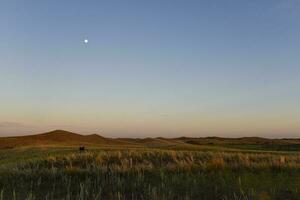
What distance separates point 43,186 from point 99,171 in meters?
1.65

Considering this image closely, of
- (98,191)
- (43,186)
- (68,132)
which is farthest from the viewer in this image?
(68,132)

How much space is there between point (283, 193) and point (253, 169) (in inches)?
96.6

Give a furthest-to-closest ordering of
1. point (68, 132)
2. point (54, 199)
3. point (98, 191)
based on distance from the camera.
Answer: point (68, 132)
point (98, 191)
point (54, 199)

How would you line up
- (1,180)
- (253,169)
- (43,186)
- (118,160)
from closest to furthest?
(43,186) → (1,180) → (253,169) → (118,160)

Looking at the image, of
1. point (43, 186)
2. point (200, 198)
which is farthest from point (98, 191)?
point (200, 198)

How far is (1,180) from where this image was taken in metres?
10.2

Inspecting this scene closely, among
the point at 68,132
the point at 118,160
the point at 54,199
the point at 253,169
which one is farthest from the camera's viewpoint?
the point at 68,132

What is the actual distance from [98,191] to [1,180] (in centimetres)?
280

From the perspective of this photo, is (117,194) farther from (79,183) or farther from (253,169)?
(253,169)

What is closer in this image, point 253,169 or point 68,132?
point 253,169

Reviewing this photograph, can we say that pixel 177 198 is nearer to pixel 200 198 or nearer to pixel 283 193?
pixel 200 198

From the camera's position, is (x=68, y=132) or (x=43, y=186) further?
(x=68, y=132)

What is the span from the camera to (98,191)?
890 cm

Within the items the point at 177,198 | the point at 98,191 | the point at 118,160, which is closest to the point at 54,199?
the point at 98,191
